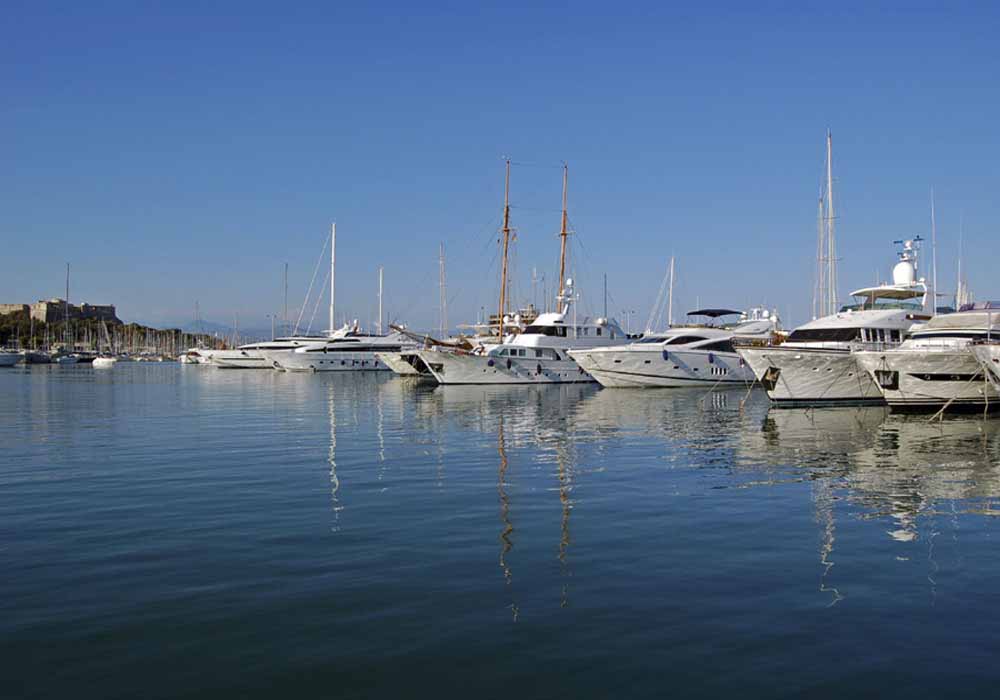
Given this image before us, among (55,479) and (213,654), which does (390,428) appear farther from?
(213,654)

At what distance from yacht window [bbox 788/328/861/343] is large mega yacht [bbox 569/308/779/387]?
1205 cm

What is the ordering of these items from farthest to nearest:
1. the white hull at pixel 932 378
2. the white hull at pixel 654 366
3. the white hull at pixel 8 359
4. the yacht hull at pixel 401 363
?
1. the white hull at pixel 8 359
2. the yacht hull at pixel 401 363
3. the white hull at pixel 654 366
4. the white hull at pixel 932 378

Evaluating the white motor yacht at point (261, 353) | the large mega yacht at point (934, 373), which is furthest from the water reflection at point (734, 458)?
the white motor yacht at point (261, 353)

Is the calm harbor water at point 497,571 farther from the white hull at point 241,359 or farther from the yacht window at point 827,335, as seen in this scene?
the white hull at point 241,359

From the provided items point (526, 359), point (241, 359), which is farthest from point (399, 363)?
point (241, 359)

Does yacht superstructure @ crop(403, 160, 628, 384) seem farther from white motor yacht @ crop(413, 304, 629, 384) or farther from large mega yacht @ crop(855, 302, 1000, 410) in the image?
large mega yacht @ crop(855, 302, 1000, 410)

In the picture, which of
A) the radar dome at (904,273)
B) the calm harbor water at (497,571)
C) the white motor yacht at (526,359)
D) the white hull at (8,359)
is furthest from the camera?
the white hull at (8,359)

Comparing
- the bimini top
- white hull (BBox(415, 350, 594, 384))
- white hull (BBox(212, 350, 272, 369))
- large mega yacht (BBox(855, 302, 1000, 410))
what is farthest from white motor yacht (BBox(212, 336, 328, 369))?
large mega yacht (BBox(855, 302, 1000, 410))

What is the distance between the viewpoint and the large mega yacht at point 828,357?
111 feet

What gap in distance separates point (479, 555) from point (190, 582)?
3.23 m

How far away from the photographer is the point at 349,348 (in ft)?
286

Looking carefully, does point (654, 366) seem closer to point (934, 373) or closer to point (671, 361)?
point (671, 361)

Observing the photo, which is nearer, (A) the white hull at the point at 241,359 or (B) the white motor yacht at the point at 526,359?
(B) the white motor yacht at the point at 526,359

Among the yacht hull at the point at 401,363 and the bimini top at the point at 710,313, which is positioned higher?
the bimini top at the point at 710,313
